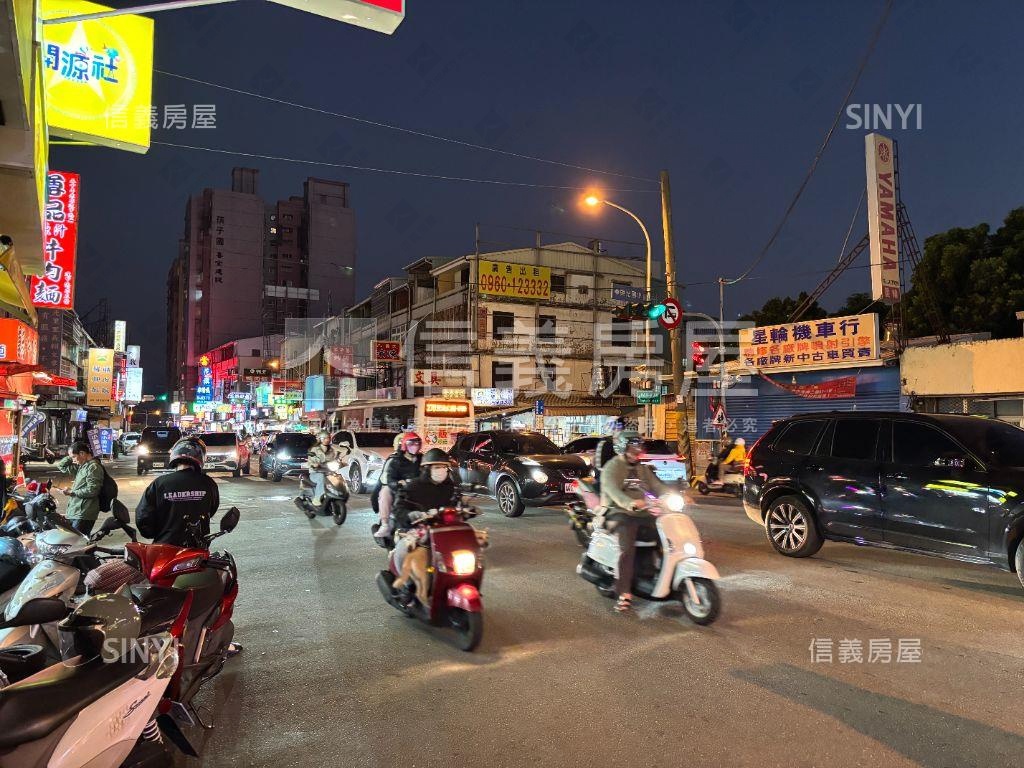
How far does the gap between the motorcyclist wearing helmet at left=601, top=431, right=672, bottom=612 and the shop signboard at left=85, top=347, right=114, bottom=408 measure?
5558 cm

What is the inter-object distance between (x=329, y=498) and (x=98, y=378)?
49909 mm

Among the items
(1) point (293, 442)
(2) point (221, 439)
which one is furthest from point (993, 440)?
(2) point (221, 439)

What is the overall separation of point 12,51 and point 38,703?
499 cm

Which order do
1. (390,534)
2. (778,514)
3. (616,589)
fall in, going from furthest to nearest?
(778,514)
(390,534)
(616,589)

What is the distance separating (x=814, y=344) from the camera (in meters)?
23.0

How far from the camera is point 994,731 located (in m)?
4.02

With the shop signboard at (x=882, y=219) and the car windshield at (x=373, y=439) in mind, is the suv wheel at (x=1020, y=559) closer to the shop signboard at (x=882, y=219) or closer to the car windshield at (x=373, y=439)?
the shop signboard at (x=882, y=219)

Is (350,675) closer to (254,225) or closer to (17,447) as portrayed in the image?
(17,447)

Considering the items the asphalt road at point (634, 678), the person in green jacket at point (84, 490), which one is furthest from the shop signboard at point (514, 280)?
the asphalt road at point (634, 678)

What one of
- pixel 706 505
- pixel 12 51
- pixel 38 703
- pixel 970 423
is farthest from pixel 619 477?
pixel 706 505

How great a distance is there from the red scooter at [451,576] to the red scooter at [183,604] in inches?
63.3

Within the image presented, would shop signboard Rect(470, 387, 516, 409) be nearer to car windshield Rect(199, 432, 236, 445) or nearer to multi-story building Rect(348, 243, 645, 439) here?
multi-story building Rect(348, 243, 645, 439)

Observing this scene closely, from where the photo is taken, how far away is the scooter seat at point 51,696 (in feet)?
8.35

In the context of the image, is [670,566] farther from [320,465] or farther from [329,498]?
[320,465]
